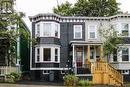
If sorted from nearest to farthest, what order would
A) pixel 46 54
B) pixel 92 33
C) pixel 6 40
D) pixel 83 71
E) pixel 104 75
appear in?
pixel 6 40
pixel 104 75
pixel 83 71
pixel 46 54
pixel 92 33

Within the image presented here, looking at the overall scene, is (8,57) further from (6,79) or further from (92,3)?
(92,3)

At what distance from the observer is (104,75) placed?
137ft

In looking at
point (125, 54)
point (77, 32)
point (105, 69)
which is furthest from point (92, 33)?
point (105, 69)

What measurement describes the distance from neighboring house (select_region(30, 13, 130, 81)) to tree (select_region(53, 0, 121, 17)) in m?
18.2

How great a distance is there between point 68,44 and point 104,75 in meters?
9.01

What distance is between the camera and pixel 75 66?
46219 millimetres

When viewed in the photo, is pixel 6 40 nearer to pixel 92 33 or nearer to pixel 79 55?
pixel 79 55

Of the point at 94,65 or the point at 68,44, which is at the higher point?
the point at 68,44

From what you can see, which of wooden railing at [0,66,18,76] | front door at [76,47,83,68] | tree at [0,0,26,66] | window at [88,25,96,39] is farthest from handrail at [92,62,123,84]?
wooden railing at [0,66,18,76]

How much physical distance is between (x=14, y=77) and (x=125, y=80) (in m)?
14.6

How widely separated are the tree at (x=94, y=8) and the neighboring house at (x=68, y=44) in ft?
59.8

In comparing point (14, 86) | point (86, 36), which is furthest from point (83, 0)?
point (14, 86)

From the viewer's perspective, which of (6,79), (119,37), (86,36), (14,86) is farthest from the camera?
(86,36)

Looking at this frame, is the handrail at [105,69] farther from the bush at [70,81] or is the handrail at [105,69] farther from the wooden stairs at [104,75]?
the bush at [70,81]
